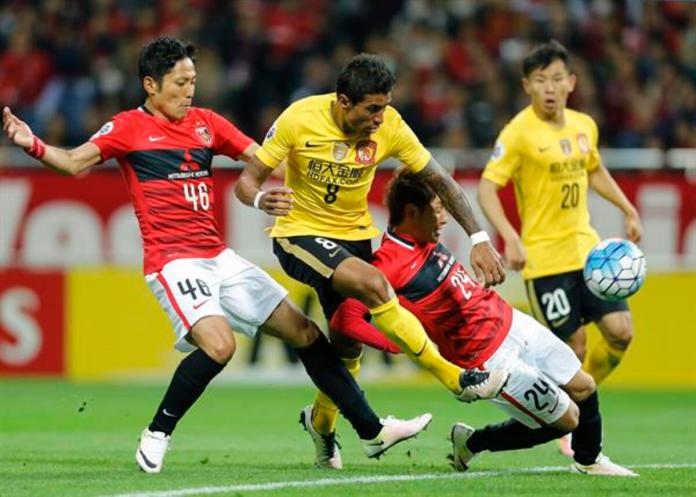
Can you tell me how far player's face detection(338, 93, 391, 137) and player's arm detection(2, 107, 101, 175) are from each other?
51.5 inches

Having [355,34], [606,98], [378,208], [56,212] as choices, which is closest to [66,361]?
[56,212]

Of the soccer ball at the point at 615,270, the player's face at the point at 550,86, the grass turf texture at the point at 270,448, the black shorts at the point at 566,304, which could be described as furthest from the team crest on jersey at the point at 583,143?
the grass turf texture at the point at 270,448

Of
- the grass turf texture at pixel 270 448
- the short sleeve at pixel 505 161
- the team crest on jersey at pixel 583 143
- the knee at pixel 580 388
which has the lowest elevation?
the grass turf texture at pixel 270 448

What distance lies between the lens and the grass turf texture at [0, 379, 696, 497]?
7.33m

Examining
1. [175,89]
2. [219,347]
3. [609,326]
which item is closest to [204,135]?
[175,89]

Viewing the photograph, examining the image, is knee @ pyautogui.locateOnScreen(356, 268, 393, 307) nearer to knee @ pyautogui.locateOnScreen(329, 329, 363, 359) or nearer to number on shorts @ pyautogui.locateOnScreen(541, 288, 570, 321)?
knee @ pyautogui.locateOnScreen(329, 329, 363, 359)

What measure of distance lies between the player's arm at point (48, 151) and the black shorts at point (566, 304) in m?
3.31

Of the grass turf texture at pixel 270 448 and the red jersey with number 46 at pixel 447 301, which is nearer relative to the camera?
the grass turf texture at pixel 270 448

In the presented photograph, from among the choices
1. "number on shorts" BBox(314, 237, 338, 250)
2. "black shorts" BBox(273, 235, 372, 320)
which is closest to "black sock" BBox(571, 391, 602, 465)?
"black shorts" BBox(273, 235, 372, 320)

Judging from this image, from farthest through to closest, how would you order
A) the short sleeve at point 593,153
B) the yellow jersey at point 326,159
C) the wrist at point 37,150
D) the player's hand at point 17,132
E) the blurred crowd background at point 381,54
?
the blurred crowd background at point 381,54, the short sleeve at point 593,153, the yellow jersey at point 326,159, the wrist at point 37,150, the player's hand at point 17,132

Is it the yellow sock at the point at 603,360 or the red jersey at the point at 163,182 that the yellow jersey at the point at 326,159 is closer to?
the red jersey at the point at 163,182

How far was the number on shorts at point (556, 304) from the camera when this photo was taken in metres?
9.98

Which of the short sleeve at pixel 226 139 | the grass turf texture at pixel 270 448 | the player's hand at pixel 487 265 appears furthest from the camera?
the short sleeve at pixel 226 139

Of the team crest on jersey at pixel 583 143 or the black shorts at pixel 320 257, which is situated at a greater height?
the team crest on jersey at pixel 583 143
